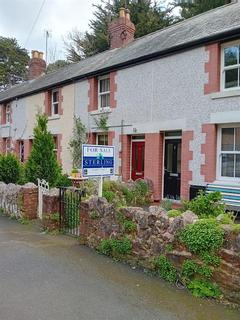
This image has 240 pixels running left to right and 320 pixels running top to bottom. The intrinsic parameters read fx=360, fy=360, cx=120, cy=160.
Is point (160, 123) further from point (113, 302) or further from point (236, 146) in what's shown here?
point (113, 302)

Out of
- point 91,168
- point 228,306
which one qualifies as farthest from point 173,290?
point 91,168

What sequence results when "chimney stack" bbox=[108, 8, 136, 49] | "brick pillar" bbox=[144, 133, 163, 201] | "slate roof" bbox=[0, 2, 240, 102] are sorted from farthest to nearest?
"chimney stack" bbox=[108, 8, 136, 49]
"brick pillar" bbox=[144, 133, 163, 201]
"slate roof" bbox=[0, 2, 240, 102]

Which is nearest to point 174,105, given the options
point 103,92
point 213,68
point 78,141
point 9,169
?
point 213,68

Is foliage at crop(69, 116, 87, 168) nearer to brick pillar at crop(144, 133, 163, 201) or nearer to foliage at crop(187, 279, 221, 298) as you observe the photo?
brick pillar at crop(144, 133, 163, 201)

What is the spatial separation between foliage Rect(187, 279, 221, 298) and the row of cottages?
6.25 metres

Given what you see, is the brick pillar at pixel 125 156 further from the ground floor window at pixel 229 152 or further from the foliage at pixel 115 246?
the foliage at pixel 115 246

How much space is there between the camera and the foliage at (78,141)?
16281mm

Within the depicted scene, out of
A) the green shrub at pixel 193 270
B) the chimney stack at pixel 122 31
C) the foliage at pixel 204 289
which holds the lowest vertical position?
the foliage at pixel 204 289

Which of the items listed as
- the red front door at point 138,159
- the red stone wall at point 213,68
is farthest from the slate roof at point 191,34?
the red front door at point 138,159

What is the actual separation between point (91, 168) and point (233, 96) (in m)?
5.31

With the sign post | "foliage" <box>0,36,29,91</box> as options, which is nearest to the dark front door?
the sign post

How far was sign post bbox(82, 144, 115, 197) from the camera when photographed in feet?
22.3

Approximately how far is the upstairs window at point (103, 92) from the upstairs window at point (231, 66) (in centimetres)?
571

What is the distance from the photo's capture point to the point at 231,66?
1050 cm
